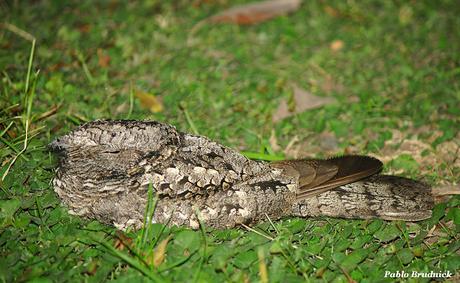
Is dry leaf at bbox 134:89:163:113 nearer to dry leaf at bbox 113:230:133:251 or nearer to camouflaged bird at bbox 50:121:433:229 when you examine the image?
camouflaged bird at bbox 50:121:433:229

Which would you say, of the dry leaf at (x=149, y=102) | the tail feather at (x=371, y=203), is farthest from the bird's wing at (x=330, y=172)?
the dry leaf at (x=149, y=102)

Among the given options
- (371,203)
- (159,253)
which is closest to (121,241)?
(159,253)

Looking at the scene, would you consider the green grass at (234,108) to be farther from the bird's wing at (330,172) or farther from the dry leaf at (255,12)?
the bird's wing at (330,172)

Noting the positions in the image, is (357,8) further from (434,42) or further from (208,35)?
(208,35)

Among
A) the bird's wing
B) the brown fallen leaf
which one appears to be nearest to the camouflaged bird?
the bird's wing

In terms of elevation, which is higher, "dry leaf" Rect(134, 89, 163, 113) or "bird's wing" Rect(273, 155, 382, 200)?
"bird's wing" Rect(273, 155, 382, 200)

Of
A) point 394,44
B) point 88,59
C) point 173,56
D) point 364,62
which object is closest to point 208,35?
point 173,56

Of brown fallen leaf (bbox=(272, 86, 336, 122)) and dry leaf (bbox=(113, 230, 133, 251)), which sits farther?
brown fallen leaf (bbox=(272, 86, 336, 122))
